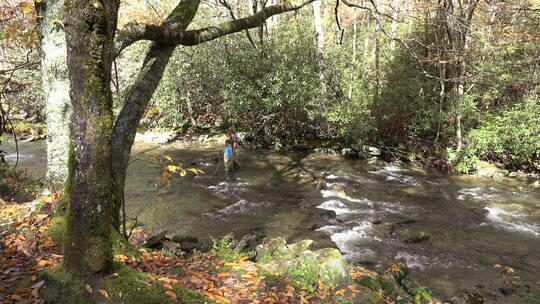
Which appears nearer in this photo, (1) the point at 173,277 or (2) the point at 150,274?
(2) the point at 150,274

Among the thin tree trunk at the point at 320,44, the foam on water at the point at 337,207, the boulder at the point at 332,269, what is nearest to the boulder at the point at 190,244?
the boulder at the point at 332,269

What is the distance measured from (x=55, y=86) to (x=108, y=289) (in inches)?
109

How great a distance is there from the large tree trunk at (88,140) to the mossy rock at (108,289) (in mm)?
92

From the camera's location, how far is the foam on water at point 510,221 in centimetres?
812

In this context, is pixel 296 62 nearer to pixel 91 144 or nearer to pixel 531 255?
pixel 531 255

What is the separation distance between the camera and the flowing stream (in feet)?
21.7

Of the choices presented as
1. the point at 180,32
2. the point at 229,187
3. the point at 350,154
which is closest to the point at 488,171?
the point at 350,154

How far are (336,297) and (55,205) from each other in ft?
12.6

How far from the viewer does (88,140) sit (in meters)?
2.30

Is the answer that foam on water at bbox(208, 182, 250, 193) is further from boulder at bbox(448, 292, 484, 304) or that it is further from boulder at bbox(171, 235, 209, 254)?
boulder at bbox(448, 292, 484, 304)

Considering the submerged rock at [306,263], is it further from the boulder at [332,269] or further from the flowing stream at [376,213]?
the flowing stream at [376,213]

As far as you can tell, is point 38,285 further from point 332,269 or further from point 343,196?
point 343,196

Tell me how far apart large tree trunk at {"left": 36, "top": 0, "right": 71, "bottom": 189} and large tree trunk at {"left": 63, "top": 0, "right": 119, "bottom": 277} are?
1899mm

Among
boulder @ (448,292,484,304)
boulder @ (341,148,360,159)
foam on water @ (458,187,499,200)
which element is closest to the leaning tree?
boulder @ (448,292,484,304)
